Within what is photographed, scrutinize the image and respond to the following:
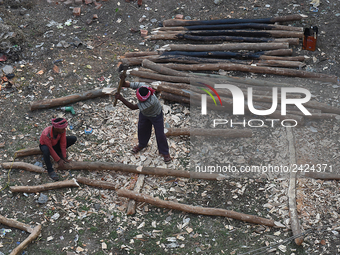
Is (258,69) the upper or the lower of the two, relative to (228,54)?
lower

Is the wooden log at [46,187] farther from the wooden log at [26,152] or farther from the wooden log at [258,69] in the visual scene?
the wooden log at [258,69]

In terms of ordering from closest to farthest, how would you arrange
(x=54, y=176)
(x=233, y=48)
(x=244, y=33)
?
(x=54, y=176) < (x=233, y=48) < (x=244, y=33)

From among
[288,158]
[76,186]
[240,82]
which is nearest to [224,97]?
[240,82]

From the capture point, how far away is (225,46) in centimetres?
959

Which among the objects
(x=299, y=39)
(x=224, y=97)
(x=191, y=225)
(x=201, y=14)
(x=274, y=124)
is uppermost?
(x=201, y=14)

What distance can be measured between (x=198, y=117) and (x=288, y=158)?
2.16 m

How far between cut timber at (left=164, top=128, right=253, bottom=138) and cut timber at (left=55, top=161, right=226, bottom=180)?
1044 mm

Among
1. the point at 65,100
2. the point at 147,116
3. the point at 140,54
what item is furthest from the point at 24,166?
the point at 140,54

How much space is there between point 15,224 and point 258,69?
643cm

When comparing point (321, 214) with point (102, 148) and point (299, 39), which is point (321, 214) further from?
point (299, 39)

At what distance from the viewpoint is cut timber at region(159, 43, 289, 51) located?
9.36 m

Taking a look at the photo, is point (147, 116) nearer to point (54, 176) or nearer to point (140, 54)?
point (54, 176)

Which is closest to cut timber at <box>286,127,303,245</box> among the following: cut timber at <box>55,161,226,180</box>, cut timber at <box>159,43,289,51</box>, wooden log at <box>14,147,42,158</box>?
cut timber at <box>55,161,226,180</box>

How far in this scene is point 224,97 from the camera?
8.12m
